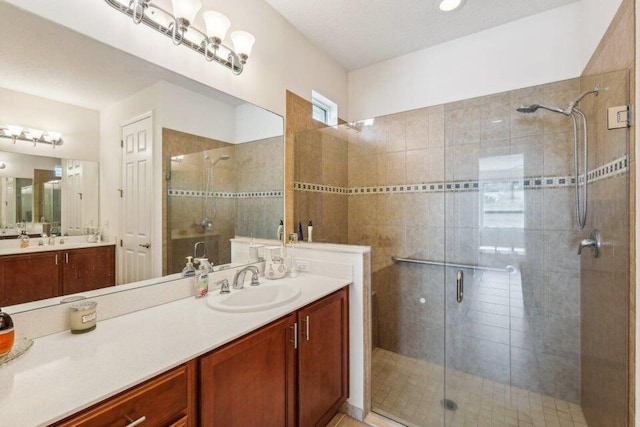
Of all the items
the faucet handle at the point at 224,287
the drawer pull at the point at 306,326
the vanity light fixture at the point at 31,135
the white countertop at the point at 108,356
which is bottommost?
the drawer pull at the point at 306,326

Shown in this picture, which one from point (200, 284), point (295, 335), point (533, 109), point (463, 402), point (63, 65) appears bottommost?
point (463, 402)

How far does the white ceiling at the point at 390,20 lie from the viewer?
198cm

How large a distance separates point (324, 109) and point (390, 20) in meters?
0.93

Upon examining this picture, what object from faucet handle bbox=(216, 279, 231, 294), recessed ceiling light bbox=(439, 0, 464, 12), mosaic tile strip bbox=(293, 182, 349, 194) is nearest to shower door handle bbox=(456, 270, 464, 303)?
mosaic tile strip bbox=(293, 182, 349, 194)

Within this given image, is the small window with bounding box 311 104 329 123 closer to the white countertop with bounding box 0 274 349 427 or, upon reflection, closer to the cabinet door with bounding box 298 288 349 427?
the cabinet door with bounding box 298 288 349 427

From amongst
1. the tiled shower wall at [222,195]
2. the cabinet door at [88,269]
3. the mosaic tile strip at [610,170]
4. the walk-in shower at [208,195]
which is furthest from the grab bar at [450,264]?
the cabinet door at [88,269]

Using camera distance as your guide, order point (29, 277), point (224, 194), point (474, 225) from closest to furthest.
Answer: point (29, 277) → point (224, 194) → point (474, 225)

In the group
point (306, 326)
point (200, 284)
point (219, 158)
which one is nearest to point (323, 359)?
point (306, 326)

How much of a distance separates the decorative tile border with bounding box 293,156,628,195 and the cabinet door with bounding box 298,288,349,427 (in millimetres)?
1058

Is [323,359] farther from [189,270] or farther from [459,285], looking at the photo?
[459,285]

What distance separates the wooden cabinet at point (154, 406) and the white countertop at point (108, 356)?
0.03 metres

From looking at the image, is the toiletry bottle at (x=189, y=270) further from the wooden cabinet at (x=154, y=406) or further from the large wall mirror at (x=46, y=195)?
the wooden cabinet at (x=154, y=406)

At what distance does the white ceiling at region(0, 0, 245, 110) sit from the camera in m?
1.01

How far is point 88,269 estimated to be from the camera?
1.23 metres
